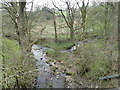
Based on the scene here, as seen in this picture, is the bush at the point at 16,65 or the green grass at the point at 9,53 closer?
the bush at the point at 16,65

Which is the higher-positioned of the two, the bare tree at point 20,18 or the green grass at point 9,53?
the bare tree at point 20,18

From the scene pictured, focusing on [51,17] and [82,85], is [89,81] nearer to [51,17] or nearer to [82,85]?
[82,85]

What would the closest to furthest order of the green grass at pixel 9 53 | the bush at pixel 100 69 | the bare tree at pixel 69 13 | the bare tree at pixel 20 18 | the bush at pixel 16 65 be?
the bush at pixel 16 65 → the green grass at pixel 9 53 → the bare tree at pixel 20 18 → the bush at pixel 100 69 → the bare tree at pixel 69 13

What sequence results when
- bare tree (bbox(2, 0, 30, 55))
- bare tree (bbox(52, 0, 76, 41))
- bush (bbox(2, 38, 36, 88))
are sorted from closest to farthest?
bush (bbox(2, 38, 36, 88)), bare tree (bbox(2, 0, 30, 55)), bare tree (bbox(52, 0, 76, 41))

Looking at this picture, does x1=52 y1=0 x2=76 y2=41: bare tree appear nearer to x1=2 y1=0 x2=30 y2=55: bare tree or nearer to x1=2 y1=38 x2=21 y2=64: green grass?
x1=2 y1=0 x2=30 y2=55: bare tree

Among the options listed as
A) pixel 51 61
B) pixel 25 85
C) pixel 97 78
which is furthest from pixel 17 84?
pixel 51 61

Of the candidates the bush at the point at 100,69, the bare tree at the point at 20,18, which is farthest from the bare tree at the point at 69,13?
the bush at the point at 100,69

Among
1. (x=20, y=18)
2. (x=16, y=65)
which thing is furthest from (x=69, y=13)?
(x=16, y=65)

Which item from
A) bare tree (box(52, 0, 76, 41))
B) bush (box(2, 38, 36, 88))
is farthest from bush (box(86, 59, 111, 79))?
bare tree (box(52, 0, 76, 41))

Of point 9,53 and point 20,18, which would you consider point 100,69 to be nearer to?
point 9,53

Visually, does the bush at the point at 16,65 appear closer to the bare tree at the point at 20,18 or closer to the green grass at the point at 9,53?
the green grass at the point at 9,53

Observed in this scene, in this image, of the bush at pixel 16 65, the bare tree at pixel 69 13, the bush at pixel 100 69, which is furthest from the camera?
the bare tree at pixel 69 13

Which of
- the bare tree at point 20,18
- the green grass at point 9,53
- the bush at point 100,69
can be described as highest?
the bare tree at point 20,18

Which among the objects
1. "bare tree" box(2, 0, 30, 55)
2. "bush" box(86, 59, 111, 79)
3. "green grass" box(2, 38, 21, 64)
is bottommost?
"bush" box(86, 59, 111, 79)
